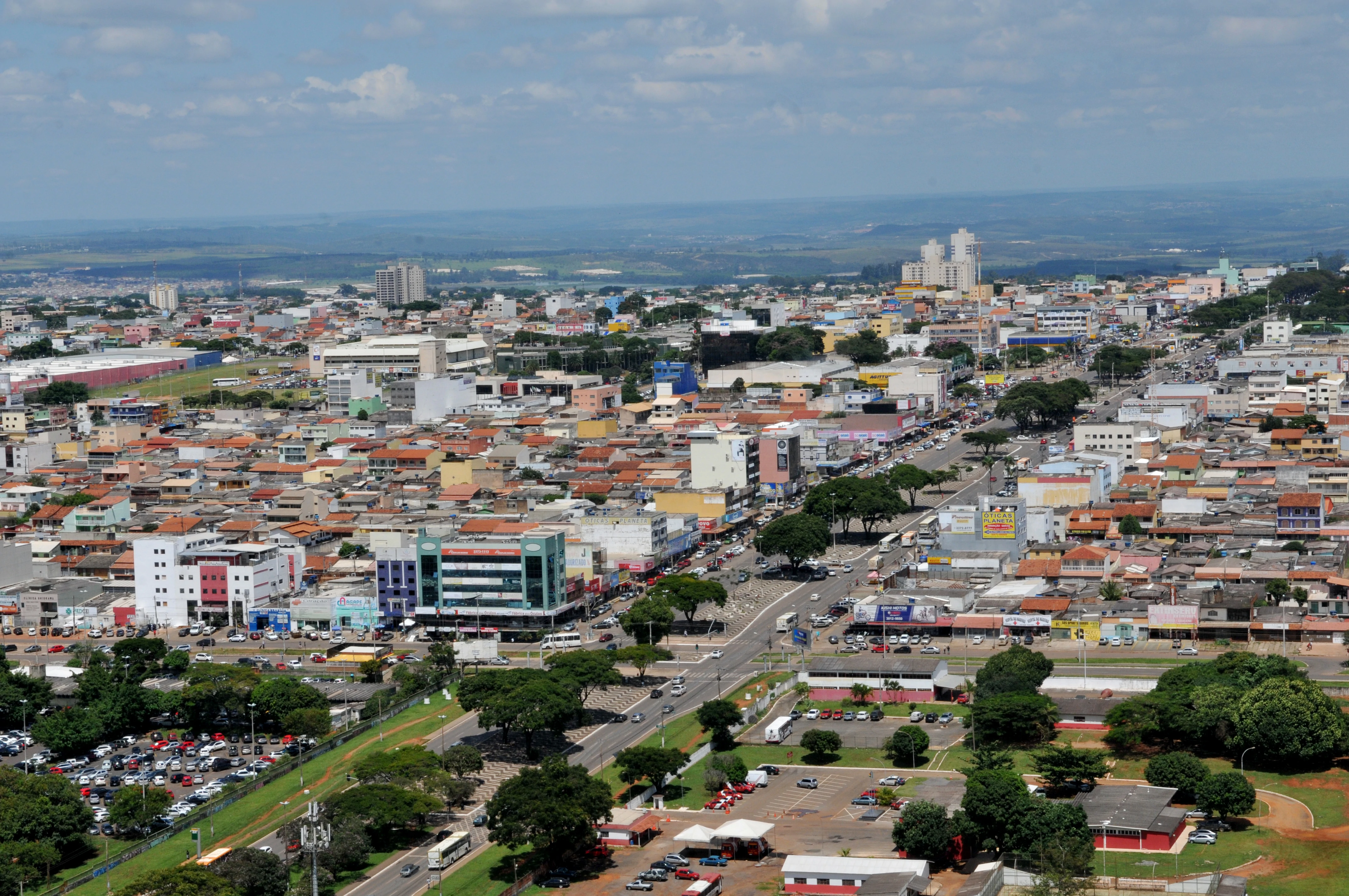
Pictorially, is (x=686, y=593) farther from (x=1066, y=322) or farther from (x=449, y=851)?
(x=1066, y=322)

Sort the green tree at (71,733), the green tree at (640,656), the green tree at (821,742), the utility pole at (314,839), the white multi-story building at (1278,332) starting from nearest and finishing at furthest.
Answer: the utility pole at (314,839)
the green tree at (821,742)
the green tree at (71,733)
the green tree at (640,656)
the white multi-story building at (1278,332)

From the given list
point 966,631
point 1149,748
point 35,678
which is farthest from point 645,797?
point 35,678

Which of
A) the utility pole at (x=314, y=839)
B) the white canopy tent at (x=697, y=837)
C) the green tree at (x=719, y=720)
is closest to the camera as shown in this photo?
the utility pole at (x=314, y=839)

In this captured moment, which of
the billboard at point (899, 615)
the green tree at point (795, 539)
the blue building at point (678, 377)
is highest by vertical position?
the blue building at point (678, 377)

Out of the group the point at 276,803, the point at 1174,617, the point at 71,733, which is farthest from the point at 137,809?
the point at 1174,617

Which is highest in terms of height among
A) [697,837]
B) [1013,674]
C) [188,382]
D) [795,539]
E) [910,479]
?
[188,382]

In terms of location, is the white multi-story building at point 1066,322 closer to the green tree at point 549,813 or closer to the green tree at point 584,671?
the green tree at point 584,671

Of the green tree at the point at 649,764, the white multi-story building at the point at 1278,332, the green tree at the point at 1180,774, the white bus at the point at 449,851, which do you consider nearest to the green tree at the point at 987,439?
the white multi-story building at the point at 1278,332
